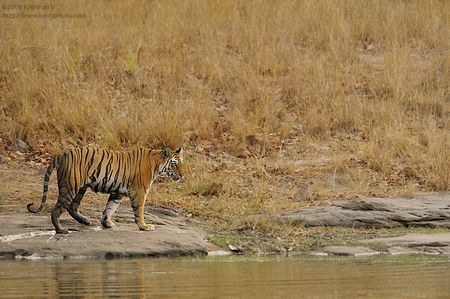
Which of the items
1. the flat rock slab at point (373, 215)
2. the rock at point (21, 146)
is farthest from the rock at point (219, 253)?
the rock at point (21, 146)

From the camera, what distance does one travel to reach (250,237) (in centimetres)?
1271

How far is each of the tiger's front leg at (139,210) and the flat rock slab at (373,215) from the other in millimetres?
1930

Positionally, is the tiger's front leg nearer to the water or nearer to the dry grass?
the water

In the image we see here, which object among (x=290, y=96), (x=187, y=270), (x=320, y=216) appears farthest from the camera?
Answer: (x=290, y=96)

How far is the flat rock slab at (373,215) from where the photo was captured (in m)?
13.5

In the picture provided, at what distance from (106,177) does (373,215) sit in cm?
361

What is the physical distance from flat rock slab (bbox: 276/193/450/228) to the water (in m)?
1.90

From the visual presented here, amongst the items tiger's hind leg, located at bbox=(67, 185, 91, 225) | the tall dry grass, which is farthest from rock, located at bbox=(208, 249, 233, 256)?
the tall dry grass

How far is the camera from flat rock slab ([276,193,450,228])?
44.2 feet

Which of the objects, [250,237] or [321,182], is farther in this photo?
[321,182]

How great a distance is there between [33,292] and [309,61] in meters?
11.8

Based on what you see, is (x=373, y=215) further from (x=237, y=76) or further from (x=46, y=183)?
(x=237, y=76)

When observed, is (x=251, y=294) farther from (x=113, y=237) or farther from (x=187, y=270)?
(x=113, y=237)

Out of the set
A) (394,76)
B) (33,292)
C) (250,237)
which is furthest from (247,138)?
(33,292)
